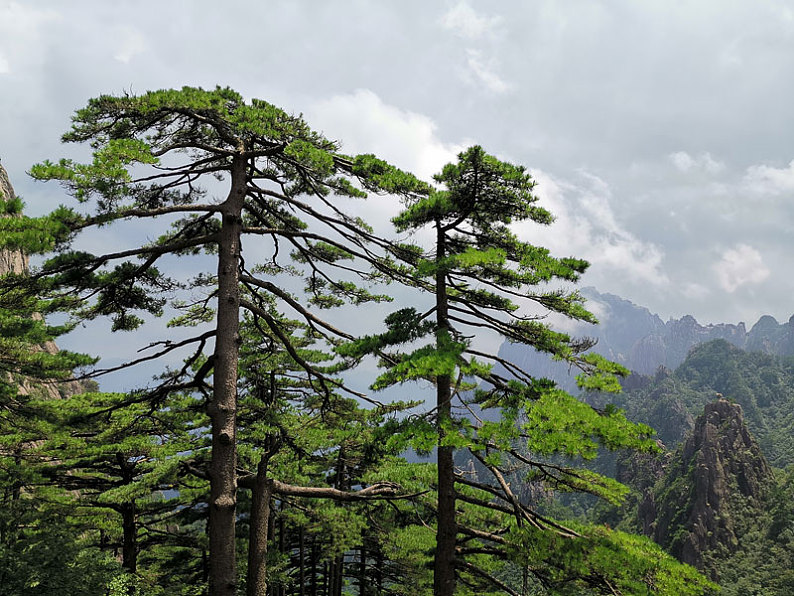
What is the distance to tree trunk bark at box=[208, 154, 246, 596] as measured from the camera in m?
5.42

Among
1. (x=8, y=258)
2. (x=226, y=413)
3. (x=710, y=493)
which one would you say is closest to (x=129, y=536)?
(x=226, y=413)

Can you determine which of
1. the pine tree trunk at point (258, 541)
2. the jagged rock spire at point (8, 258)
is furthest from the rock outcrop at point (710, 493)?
the jagged rock spire at point (8, 258)

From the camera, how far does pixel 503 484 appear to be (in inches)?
251

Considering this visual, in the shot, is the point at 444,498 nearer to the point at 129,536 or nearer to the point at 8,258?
the point at 129,536

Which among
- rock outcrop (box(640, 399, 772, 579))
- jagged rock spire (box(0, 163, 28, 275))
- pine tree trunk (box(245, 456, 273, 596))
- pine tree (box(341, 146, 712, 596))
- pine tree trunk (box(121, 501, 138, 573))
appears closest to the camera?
pine tree (box(341, 146, 712, 596))

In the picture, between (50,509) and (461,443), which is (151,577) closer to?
(50,509)

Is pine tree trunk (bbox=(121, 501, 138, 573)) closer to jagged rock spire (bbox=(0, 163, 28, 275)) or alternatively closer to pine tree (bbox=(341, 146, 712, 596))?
pine tree (bbox=(341, 146, 712, 596))

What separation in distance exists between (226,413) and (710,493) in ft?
285

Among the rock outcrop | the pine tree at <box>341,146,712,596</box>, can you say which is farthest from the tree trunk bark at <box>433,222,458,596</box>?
the rock outcrop

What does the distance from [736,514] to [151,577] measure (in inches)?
3292

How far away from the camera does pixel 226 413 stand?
575 centimetres

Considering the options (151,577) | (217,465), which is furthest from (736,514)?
(217,465)

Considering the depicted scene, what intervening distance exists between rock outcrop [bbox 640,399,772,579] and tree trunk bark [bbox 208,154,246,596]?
75629 millimetres

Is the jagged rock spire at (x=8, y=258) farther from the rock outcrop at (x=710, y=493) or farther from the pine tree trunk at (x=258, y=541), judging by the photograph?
the rock outcrop at (x=710, y=493)
